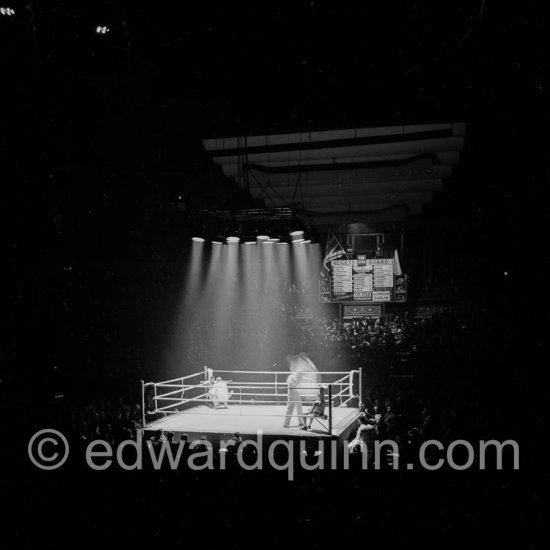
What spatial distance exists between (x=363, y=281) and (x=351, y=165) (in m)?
5.20

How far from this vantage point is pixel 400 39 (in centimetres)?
674

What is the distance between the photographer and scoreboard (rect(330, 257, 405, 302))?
17641mm

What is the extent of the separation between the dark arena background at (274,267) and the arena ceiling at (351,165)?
0.30 feet

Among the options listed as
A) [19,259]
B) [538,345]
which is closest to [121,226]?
[19,259]

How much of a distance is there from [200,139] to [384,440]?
7502mm

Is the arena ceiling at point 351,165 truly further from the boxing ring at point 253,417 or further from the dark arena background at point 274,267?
the boxing ring at point 253,417

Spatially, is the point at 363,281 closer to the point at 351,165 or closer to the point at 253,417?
the point at 351,165

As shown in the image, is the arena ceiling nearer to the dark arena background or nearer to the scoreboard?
the dark arena background

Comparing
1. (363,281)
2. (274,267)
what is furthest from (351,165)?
(274,267)

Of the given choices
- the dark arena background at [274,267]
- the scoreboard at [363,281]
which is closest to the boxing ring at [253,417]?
the dark arena background at [274,267]

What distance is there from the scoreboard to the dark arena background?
0.23 feet

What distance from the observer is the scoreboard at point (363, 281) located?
1764cm

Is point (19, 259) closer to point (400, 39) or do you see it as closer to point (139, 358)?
point (139, 358)

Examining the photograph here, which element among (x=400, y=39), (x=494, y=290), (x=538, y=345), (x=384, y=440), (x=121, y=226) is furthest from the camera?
(x=494, y=290)
